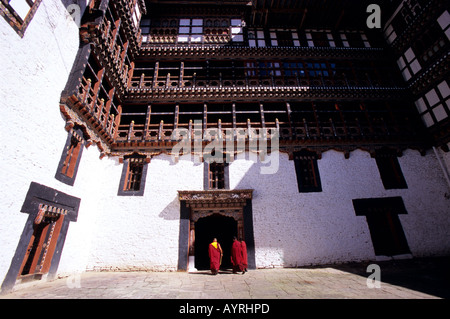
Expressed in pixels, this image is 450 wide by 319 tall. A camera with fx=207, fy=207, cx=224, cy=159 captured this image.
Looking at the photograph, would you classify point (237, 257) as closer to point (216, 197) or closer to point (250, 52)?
point (216, 197)

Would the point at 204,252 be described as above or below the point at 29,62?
below

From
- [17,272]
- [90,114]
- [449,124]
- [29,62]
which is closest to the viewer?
[17,272]

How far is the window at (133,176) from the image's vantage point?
1009 centimetres

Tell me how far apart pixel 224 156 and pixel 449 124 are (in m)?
11.6

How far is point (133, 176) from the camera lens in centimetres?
1075

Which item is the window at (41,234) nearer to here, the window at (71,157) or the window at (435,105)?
the window at (71,157)

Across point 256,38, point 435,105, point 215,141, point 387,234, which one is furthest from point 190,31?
point 387,234

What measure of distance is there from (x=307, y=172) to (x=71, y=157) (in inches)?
428

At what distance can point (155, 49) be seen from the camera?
1365cm

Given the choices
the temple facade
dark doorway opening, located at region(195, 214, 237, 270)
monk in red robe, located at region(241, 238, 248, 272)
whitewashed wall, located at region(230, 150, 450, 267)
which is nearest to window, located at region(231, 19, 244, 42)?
the temple facade

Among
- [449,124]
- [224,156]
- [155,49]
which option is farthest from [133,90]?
[449,124]

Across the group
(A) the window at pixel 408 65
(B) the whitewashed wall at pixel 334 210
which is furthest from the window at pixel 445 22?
(B) the whitewashed wall at pixel 334 210

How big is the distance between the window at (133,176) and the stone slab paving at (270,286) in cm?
377
